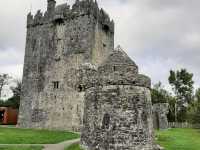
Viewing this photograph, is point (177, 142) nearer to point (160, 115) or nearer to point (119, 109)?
point (160, 115)

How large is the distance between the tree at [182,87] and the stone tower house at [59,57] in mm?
24212

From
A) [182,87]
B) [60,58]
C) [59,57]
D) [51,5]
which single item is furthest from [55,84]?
[182,87]

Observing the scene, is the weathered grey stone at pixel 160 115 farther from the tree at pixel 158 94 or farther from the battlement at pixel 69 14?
the tree at pixel 158 94

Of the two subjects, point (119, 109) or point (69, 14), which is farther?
point (69, 14)

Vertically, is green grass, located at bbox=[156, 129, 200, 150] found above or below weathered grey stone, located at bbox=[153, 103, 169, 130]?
below

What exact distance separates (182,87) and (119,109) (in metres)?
48.3

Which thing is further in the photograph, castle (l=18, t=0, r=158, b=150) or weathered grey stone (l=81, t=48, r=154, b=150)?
castle (l=18, t=0, r=158, b=150)

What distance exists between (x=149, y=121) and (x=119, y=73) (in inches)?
105

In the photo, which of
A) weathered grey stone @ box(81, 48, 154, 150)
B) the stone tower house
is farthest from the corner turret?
weathered grey stone @ box(81, 48, 154, 150)

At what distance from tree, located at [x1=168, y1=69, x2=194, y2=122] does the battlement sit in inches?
972

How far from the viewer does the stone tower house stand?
36.0 metres

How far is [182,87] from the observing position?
61188mm

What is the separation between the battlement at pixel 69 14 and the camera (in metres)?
37.4

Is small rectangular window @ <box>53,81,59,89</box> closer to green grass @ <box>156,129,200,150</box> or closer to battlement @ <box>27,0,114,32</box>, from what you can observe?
battlement @ <box>27,0,114,32</box>
